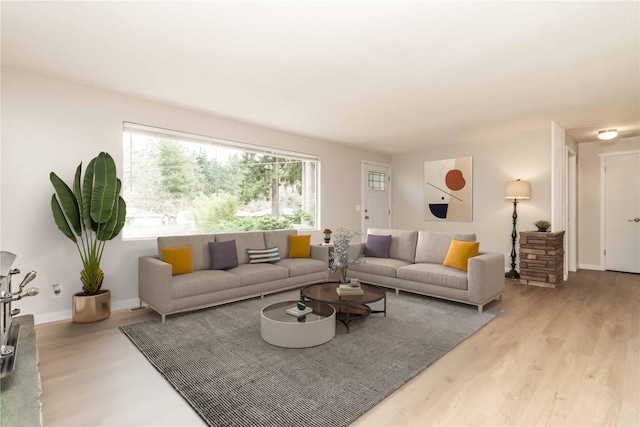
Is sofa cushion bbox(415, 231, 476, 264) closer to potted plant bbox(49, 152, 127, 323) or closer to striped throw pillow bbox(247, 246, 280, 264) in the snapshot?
striped throw pillow bbox(247, 246, 280, 264)

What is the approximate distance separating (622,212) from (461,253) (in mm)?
4154

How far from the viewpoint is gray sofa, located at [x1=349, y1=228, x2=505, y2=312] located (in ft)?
12.0

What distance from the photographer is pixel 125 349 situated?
2.71 m

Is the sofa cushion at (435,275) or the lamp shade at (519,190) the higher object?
the lamp shade at (519,190)

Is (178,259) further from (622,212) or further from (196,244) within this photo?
(622,212)

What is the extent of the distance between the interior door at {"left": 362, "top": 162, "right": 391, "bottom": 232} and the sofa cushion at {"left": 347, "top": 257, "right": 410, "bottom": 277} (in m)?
2.25

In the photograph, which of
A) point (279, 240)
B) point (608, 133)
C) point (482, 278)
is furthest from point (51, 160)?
point (608, 133)

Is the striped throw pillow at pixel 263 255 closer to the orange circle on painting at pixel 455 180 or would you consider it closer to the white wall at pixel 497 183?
the white wall at pixel 497 183

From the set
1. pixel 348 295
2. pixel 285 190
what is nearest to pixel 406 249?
pixel 348 295

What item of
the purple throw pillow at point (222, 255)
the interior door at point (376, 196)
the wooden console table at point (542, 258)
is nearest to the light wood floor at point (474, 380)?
the purple throw pillow at point (222, 255)

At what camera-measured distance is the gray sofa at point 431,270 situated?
365 centimetres

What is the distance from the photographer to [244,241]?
4.53 metres

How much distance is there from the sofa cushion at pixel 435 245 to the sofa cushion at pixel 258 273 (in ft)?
6.34

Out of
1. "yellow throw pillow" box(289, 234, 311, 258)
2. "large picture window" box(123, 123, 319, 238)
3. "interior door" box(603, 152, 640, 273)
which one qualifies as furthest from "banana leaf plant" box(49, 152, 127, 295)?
"interior door" box(603, 152, 640, 273)
